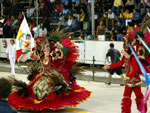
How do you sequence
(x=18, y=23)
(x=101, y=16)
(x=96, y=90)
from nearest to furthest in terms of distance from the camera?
1. (x=96, y=90)
2. (x=101, y=16)
3. (x=18, y=23)

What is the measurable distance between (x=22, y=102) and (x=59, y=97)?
0.98 meters

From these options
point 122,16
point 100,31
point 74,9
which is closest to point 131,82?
point 100,31

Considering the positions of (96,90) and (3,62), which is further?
(3,62)

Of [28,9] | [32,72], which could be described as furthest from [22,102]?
[28,9]

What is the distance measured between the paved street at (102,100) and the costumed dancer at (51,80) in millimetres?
498

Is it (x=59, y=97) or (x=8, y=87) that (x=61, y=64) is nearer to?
(x=59, y=97)

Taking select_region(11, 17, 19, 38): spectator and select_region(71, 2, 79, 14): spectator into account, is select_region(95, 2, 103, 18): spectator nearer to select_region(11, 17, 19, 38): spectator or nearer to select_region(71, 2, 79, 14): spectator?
select_region(71, 2, 79, 14): spectator

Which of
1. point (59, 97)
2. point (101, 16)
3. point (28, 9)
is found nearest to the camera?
point (59, 97)

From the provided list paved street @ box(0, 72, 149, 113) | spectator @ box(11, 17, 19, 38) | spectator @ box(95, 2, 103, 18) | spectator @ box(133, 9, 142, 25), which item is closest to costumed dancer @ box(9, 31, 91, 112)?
paved street @ box(0, 72, 149, 113)

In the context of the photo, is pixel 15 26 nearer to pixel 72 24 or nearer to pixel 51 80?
pixel 72 24

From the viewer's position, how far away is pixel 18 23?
75.5 feet

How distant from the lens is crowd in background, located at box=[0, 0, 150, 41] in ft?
60.7

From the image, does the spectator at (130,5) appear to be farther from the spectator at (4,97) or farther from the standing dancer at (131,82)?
the spectator at (4,97)

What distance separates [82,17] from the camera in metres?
20.9
